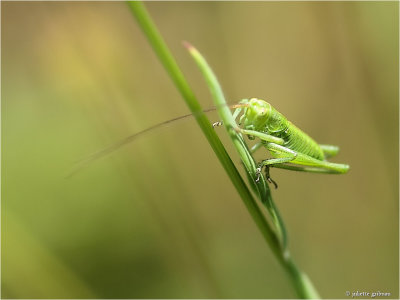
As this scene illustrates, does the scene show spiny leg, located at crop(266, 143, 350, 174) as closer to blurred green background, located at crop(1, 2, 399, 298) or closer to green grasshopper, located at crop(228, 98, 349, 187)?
green grasshopper, located at crop(228, 98, 349, 187)

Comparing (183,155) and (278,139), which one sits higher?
(278,139)

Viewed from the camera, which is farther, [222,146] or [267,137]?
[267,137]

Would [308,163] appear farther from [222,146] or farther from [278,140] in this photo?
[222,146]

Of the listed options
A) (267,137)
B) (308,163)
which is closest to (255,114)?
(267,137)

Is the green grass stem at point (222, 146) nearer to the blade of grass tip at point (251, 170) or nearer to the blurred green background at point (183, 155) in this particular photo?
the blade of grass tip at point (251, 170)

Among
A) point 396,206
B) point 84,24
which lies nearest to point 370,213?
point 396,206

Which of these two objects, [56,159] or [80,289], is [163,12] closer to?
[56,159]

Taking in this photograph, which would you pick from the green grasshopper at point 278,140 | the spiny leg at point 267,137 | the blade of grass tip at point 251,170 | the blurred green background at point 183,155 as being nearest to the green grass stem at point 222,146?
the blade of grass tip at point 251,170
